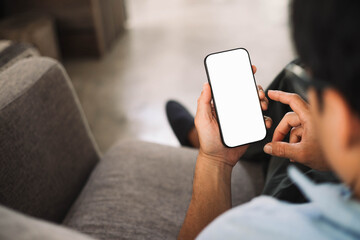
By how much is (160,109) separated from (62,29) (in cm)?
113

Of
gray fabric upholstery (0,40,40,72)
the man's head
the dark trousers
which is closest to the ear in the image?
the man's head

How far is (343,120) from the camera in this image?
1.05 feet

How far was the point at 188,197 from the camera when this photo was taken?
85 centimetres

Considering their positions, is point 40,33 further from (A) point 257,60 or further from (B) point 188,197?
(B) point 188,197

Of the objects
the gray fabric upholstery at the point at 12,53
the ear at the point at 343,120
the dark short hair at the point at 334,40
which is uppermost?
the dark short hair at the point at 334,40

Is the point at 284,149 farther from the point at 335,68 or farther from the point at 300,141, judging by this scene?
the point at 335,68

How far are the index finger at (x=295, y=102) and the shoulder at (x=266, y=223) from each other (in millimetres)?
298

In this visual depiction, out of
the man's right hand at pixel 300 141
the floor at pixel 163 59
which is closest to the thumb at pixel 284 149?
the man's right hand at pixel 300 141

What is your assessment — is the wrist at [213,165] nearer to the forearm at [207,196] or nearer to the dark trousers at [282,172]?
the forearm at [207,196]

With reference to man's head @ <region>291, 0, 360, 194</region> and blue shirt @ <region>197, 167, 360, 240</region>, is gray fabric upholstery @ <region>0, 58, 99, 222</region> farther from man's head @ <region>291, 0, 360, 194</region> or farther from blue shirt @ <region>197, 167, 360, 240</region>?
man's head @ <region>291, 0, 360, 194</region>

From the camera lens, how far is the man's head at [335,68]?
0.29 m

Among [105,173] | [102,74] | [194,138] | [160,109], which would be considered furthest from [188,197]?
[102,74]

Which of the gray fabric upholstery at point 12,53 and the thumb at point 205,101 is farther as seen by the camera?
the gray fabric upholstery at point 12,53

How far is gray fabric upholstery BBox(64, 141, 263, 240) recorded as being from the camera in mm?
771
